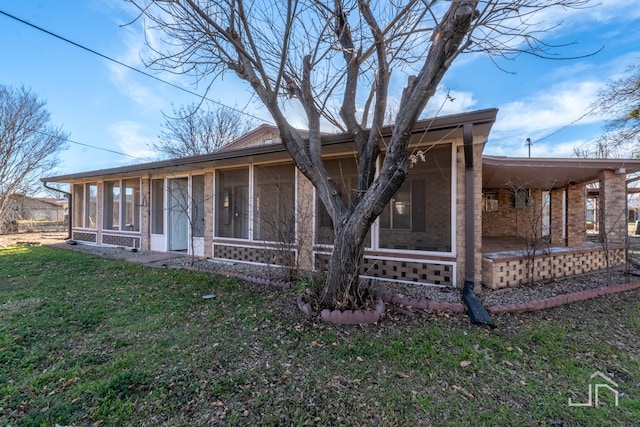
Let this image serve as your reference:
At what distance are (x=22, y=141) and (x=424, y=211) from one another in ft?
64.1

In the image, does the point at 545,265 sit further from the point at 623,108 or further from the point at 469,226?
the point at 623,108

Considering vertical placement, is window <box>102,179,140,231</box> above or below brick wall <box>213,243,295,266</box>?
above

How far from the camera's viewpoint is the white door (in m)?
8.80

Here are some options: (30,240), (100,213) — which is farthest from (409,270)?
(30,240)

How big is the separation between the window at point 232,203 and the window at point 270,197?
36 centimetres

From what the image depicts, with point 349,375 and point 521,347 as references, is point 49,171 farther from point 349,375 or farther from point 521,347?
point 521,347

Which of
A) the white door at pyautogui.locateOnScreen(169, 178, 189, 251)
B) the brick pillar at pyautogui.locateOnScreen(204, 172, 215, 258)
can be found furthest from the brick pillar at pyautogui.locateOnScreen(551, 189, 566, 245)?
the white door at pyautogui.locateOnScreen(169, 178, 189, 251)

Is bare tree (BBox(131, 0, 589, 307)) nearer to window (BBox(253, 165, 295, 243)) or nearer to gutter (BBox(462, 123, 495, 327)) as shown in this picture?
gutter (BBox(462, 123, 495, 327))

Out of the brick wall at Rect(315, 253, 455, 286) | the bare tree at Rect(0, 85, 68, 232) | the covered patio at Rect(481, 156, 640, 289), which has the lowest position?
the brick wall at Rect(315, 253, 455, 286)

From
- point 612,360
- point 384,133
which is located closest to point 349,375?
point 612,360

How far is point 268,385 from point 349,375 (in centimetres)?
72

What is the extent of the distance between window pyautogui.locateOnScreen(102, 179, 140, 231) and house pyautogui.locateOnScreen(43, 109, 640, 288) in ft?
0.12

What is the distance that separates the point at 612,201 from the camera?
7012mm

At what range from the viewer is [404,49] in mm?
5168
